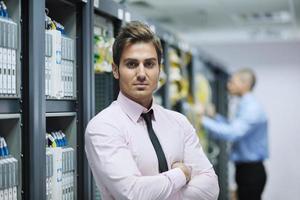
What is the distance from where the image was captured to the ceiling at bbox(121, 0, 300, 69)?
6362 mm

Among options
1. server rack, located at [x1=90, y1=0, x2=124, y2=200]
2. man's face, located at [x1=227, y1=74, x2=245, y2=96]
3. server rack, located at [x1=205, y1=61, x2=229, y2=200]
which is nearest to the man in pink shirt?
server rack, located at [x1=90, y1=0, x2=124, y2=200]

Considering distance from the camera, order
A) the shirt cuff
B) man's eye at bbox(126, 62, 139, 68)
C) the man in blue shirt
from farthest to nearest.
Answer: the man in blue shirt
man's eye at bbox(126, 62, 139, 68)
the shirt cuff

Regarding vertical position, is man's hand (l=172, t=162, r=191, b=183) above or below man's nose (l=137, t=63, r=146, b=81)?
below

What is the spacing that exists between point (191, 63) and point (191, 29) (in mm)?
4110

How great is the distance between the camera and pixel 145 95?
183cm

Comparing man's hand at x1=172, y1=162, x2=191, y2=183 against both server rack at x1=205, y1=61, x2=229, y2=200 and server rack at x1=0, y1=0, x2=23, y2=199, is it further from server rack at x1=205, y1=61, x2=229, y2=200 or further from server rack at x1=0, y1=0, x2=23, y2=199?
server rack at x1=205, y1=61, x2=229, y2=200

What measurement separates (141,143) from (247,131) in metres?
2.81

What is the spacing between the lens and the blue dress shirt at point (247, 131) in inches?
174

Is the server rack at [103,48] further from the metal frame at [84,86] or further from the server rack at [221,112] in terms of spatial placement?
the server rack at [221,112]

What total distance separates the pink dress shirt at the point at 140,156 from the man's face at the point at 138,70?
0.21 feet

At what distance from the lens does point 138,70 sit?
71.2 inches

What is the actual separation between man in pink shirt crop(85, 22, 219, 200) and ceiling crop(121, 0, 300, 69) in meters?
2.94

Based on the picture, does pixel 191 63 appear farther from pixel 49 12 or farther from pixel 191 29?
pixel 191 29

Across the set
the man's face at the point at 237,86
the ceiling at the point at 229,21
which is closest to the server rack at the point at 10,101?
the ceiling at the point at 229,21
